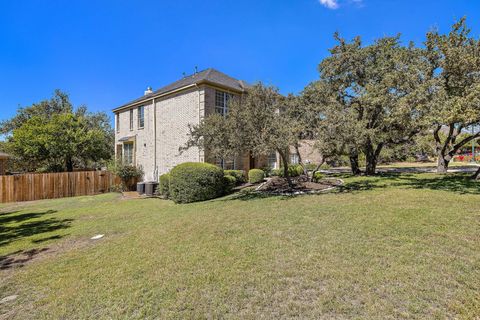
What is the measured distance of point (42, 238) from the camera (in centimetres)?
678

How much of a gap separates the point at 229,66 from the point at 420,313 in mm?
20403

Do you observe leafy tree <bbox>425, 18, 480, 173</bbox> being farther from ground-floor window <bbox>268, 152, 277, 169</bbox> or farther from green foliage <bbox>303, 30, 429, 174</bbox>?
ground-floor window <bbox>268, 152, 277, 169</bbox>

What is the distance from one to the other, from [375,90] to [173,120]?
12577 millimetres

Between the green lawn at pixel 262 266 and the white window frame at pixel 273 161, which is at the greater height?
the white window frame at pixel 273 161

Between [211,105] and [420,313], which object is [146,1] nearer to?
[211,105]

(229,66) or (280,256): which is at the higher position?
(229,66)

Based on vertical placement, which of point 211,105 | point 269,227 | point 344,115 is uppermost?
point 211,105

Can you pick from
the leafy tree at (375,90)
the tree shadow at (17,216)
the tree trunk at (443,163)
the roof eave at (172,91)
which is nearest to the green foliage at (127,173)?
the roof eave at (172,91)

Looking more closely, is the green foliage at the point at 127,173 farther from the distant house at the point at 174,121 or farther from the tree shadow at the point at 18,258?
the tree shadow at the point at 18,258

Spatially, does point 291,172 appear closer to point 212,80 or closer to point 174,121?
point 212,80

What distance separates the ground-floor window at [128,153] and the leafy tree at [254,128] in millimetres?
12994

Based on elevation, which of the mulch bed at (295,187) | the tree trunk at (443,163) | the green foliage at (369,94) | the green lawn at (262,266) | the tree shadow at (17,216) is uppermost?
the green foliage at (369,94)

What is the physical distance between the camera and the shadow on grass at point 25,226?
714cm

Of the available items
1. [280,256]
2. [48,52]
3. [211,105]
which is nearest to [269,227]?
[280,256]
